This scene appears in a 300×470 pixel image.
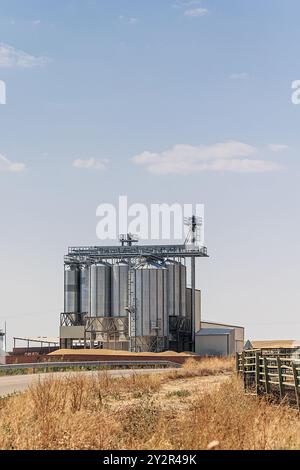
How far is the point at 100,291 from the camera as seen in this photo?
81.6 meters

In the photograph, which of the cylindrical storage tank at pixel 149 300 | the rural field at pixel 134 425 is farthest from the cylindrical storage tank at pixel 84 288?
the rural field at pixel 134 425

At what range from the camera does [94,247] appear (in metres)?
84.1

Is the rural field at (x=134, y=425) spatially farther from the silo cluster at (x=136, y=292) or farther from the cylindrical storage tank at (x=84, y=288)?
the cylindrical storage tank at (x=84, y=288)

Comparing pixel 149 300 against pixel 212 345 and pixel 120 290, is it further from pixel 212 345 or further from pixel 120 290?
pixel 212 345

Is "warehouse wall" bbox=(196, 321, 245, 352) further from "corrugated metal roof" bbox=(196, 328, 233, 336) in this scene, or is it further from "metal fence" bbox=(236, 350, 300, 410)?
"metal fence" bbox=(236, 350, 300, 410)

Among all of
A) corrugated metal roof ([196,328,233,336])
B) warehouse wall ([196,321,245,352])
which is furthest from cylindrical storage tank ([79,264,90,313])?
warehouse wall ([196,321,245,352])

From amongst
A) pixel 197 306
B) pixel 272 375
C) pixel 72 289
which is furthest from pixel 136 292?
pixel 272 375

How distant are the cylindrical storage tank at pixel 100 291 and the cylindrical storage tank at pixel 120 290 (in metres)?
0.72

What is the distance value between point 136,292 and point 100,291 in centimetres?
454

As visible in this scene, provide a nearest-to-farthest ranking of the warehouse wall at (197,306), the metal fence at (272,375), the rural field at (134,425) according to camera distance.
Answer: the rural field at (134,425) < the metal fence at (272,375) < the warehouse wall at (197,306)

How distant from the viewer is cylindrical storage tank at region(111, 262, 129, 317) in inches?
3184

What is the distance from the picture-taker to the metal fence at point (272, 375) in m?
20.6
